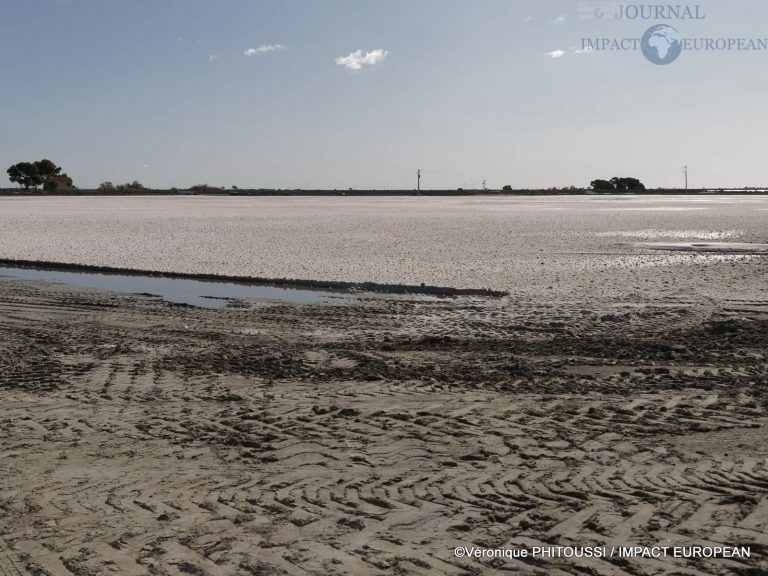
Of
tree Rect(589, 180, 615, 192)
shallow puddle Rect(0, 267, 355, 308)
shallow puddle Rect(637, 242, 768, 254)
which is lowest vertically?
shallow puddle Rect(0, 267, 355, 308)

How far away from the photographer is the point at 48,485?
4.80 meters

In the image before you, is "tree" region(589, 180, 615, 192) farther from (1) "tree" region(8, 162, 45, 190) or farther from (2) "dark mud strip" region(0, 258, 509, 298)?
(2) "dark mud strip" region(0, 258, 509, 298)

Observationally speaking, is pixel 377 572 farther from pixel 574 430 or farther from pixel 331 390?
pixel 331 390

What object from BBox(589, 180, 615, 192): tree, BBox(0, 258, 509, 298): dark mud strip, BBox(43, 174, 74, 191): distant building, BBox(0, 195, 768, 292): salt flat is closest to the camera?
BBox(0, 258, 509, 298): dark mud strip

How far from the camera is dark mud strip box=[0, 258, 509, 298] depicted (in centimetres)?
1464

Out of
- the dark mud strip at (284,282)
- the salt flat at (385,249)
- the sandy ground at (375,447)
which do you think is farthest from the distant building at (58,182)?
the sandy ground at (375,447)

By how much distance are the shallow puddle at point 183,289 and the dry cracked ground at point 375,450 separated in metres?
3.67

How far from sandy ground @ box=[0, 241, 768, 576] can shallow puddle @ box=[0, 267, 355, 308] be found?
10.4ft

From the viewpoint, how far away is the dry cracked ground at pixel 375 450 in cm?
401

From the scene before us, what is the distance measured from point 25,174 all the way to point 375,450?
14367 centimetres

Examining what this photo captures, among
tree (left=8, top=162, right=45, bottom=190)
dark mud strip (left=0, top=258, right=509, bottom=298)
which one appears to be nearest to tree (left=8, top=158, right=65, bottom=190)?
tree (left=8, top=162, right=45, bottom=190)

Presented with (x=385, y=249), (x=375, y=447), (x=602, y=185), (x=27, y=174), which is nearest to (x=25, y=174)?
(x=27, y=174)

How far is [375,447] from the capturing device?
5551mm

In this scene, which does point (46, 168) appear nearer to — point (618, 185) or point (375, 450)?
point (618, 185)
